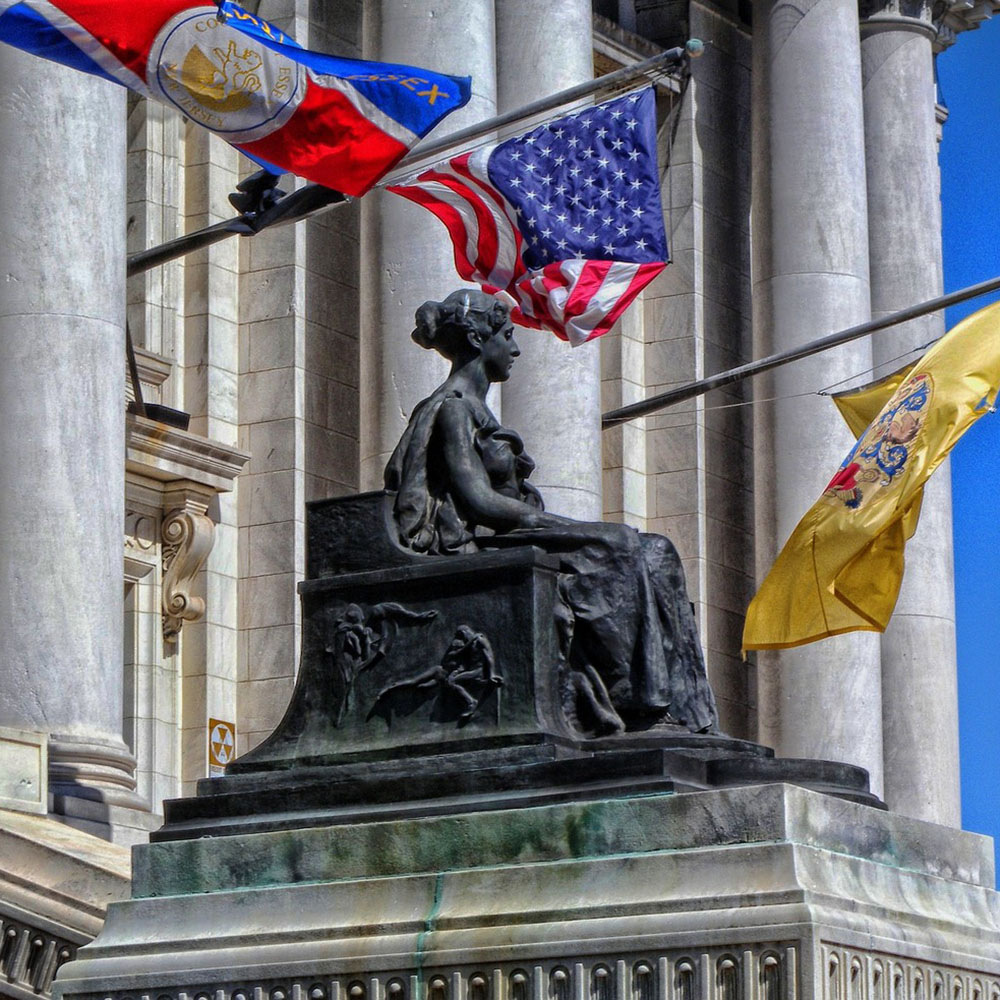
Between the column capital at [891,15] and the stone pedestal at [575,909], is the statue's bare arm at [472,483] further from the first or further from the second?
the column capital at [891,15]

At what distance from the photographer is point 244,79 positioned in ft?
52.1

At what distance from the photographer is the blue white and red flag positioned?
15586 millimetres

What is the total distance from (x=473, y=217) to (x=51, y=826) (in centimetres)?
566

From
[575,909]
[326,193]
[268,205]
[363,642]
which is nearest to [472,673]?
[363,642]

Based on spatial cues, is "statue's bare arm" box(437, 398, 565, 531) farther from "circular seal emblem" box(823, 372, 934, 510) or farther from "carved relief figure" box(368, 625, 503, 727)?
"circular seal emblem" box(823, 372, 934, 510)

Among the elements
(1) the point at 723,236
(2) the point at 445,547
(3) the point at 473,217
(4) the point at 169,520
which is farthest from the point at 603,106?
(1) the point at 723,236

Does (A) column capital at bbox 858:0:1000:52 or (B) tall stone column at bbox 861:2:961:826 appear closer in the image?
(B) tall stone column at bbox 861:2:961:826

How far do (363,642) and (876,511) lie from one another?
7.27m

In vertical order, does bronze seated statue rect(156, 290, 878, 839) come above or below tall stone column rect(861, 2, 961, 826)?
below

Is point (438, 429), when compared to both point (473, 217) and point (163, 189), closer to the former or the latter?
point (473, 217)

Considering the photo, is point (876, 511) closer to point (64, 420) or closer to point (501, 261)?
point (501, 261)

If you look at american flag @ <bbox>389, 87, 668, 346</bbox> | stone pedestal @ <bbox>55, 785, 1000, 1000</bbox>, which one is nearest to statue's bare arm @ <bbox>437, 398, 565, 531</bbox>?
stone pedestal @ <bbox>55, 785, 1000, 1000</bbox>

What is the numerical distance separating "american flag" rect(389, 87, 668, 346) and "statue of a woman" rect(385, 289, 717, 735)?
22.5ft

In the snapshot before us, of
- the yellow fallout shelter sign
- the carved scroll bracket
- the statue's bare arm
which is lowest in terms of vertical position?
the statue's bare arm
